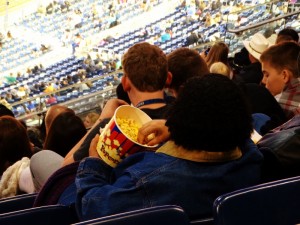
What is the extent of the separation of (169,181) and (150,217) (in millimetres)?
106

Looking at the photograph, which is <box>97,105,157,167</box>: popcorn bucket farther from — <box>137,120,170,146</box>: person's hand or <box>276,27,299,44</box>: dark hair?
<box>276,27,299,44</box>: dark hair

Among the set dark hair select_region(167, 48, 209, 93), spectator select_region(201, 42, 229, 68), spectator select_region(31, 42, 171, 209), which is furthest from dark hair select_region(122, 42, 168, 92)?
spectator select_region(201, 42, 229, 68)

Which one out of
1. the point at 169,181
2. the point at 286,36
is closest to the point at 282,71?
the point at 169,181

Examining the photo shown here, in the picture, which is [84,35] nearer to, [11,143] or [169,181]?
[11,143]

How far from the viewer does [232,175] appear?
37.5 inches

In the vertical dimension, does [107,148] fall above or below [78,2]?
above

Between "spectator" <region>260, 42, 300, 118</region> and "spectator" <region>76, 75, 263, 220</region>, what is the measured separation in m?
0.94

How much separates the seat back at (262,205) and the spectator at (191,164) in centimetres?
8

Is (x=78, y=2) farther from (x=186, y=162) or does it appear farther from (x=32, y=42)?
(x=186, y=162)

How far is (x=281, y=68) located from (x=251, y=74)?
945 millimetres

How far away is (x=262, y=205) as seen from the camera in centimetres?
88

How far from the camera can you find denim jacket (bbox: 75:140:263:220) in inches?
35.7

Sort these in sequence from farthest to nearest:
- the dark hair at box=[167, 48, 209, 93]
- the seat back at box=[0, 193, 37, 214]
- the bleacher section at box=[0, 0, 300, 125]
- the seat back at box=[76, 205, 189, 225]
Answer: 1. the bleacher section at box=[0, 0, 300, 125]
2. the dark hair at box=[167, 48, 209, 93]
3. the seat back at box=[0, 193, 37, 214]
4. the seat back at box=[76, 205, 189, 225]

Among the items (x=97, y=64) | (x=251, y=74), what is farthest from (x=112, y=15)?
(x=251, y=74)
